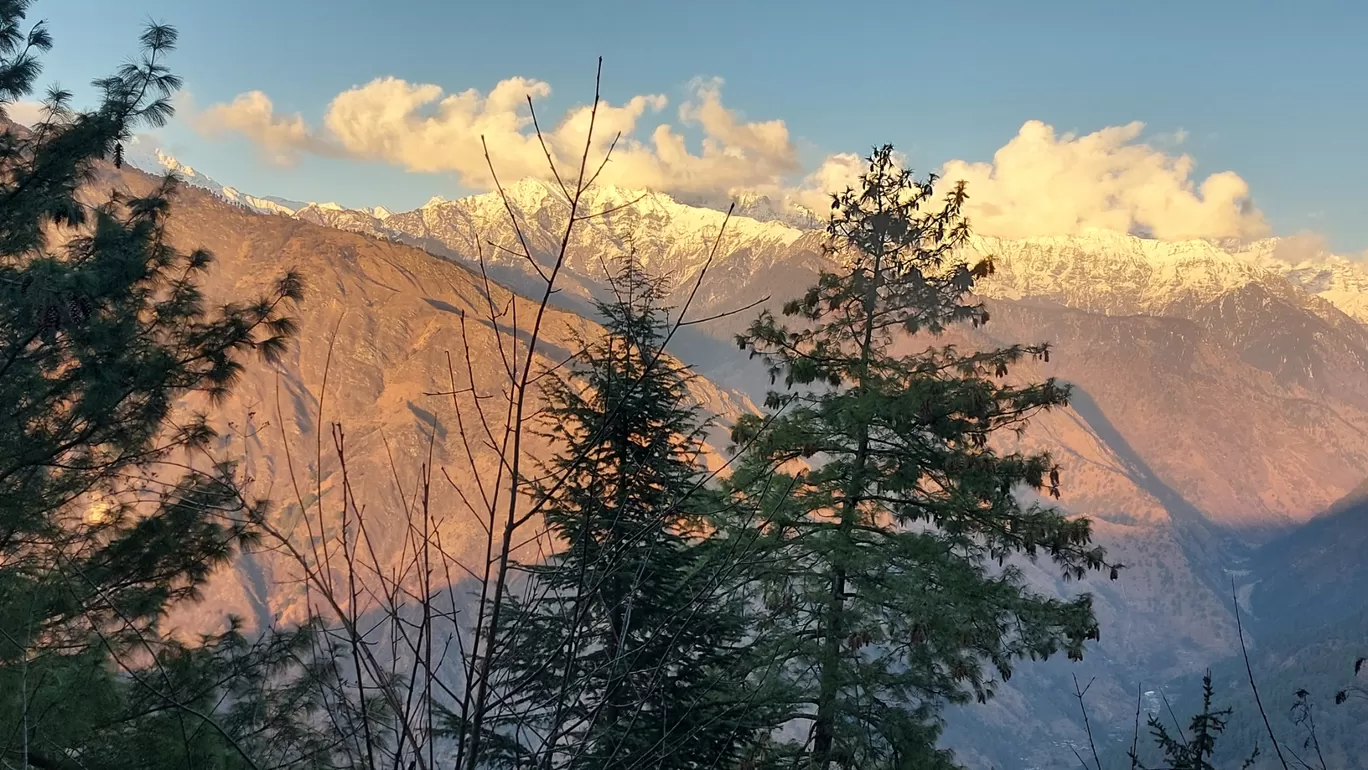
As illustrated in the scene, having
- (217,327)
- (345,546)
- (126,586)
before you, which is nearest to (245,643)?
(126,586)

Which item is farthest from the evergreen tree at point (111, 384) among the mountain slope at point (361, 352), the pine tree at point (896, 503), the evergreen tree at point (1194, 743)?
the mountain slope at point (361, 352)

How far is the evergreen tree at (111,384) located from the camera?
6.36 m

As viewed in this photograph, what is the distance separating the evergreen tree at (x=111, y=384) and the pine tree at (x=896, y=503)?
5.03 m

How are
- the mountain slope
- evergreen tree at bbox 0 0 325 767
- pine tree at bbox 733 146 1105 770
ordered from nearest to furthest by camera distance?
evergreen tree at bbox 0 0 325 767, pine tree at bbox 733 146 1105 770, the mountain slope

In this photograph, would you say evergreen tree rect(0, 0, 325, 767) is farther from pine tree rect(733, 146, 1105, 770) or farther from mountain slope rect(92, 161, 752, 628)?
mountain slope rect(92, 161, 752, 628)

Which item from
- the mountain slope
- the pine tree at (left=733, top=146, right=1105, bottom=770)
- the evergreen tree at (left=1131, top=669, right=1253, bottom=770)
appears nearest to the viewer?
the evergreen tree at (left=1131, top=669, right=1253, bottom=770)

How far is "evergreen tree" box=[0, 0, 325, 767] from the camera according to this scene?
636 centimetres

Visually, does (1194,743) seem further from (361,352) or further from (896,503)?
(361,352)

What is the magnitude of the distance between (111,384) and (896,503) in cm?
788

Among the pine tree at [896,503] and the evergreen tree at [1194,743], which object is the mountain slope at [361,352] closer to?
A: the pine tree at [896,503]

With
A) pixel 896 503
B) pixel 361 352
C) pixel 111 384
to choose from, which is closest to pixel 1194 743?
pixel 896 503

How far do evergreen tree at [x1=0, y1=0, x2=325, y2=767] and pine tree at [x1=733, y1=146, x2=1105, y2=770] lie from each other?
503 centimetres

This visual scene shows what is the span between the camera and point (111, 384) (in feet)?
22.8

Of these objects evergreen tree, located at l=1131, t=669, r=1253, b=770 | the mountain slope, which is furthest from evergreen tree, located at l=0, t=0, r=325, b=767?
the mountain slope
